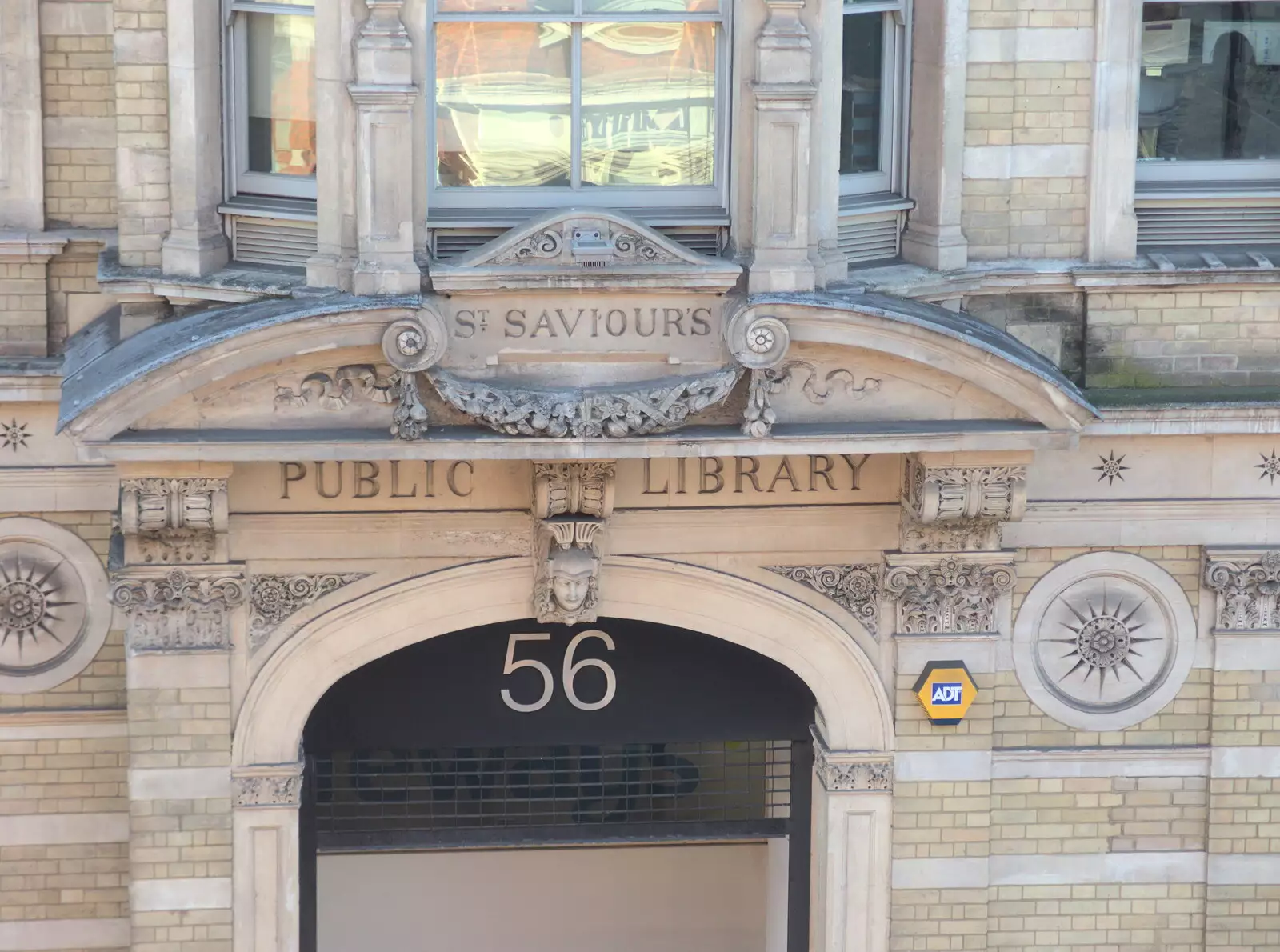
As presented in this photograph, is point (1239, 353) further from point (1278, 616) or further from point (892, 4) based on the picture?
point (892, 4)

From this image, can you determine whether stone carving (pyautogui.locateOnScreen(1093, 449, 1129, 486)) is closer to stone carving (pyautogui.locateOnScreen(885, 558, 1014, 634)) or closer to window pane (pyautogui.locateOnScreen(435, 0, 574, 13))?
stone carving (pyautogui.locateOnScreen(885, 558, 1014, 634))

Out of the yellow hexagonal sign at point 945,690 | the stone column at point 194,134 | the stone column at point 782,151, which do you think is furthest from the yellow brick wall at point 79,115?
the yellow hexagonal sign at point 945,690

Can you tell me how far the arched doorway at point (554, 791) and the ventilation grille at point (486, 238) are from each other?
2.33 m

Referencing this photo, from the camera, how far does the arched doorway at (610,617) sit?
12.8 meters

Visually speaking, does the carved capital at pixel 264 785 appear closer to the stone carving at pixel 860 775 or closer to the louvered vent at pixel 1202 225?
the stone carving at pixel 860 775

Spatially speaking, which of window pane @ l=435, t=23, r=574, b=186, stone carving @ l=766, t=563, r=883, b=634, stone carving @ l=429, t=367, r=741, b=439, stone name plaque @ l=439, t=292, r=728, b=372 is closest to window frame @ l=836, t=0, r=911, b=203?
stone name plaque @ l=439, t=292, r=728, b=372

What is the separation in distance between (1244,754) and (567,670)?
4.13m

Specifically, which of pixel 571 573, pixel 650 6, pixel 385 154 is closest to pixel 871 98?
pixel 650 6

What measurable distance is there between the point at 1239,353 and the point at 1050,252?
131 cm

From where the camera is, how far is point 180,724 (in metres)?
12.8

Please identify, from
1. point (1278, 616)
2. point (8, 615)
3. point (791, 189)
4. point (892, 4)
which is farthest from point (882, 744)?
point (8, 615)

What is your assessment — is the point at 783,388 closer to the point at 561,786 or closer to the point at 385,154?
the point at 385,154

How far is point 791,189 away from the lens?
1195 cm

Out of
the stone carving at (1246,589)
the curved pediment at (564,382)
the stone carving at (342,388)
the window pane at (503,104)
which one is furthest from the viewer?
the stone carving at (1246,589)
